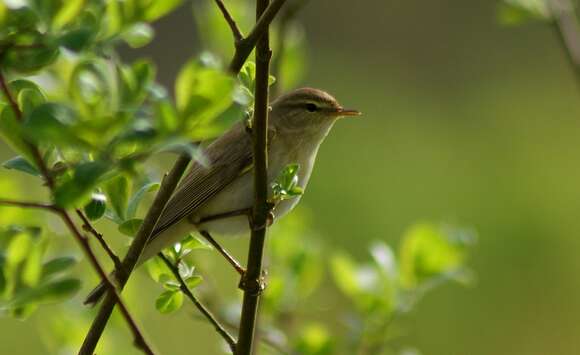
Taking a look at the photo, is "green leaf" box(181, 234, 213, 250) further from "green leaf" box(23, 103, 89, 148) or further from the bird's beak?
the bird's beak

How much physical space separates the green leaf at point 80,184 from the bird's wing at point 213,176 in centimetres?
141

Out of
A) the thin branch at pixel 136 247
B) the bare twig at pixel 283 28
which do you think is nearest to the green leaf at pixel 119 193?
the thin branch at pixel 136 247

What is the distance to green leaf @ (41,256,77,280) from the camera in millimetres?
1308

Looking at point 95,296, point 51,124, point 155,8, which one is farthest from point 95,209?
point 95,296

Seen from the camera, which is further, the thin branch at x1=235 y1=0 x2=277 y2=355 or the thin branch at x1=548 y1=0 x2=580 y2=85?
the thin branch at x1=548 y1=0 x2=580 y2=85

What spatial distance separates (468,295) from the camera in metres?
5.50

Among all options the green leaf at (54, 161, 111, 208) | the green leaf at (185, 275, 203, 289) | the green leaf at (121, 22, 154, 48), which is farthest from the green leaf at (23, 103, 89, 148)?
the green leaf at (185, 275, 203, 289)

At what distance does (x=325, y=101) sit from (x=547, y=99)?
17.6 ft

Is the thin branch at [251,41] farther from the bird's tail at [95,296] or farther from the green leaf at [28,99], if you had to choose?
the bird's tail at [95,296]

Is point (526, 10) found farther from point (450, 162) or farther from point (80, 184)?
point (450, 162)

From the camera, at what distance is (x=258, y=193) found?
156cm

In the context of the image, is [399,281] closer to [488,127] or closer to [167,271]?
[167,271]

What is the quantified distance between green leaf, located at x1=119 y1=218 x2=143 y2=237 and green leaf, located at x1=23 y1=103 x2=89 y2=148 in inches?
20.7

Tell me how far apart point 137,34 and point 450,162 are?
5.78m
